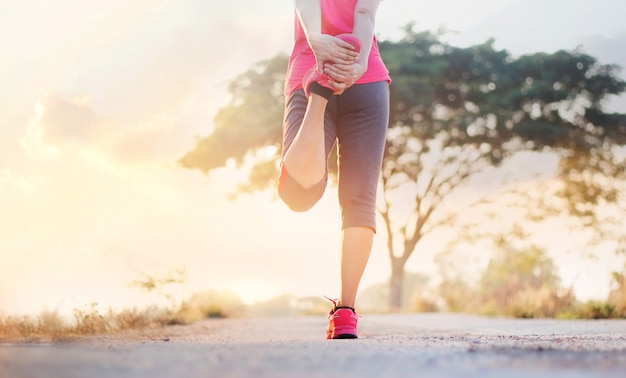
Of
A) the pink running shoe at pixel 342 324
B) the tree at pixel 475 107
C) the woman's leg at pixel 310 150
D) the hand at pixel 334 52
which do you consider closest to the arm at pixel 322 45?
the hand at pixel 334 52

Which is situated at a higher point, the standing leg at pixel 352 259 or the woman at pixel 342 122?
the woman at pixel 342 122

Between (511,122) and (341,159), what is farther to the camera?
(511,122)

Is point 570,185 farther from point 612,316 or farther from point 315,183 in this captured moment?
point 315,183

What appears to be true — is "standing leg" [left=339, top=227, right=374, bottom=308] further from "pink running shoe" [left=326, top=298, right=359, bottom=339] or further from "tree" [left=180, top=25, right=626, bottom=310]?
"tree" [left=180, top=25, right=626, bottom=310]

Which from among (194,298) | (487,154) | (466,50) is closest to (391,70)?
(466,50)

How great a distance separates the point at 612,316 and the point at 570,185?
6.99 meters

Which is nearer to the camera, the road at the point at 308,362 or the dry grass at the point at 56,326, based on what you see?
the road at the point at 308,362

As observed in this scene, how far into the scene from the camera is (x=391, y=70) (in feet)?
39.7

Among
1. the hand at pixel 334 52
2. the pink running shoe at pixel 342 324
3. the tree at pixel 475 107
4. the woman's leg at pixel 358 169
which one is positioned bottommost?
the pink running shoe at pixel 342 324

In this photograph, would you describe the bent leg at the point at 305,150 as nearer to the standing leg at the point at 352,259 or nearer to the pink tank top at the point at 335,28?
the pink tank top at the point at 335,28

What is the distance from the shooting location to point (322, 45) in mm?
2328

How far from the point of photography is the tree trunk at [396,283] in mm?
13117

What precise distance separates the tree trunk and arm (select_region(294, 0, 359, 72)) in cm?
1100

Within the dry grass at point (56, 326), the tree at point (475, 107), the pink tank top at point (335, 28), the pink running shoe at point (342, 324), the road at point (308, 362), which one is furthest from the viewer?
the tree at point (475, 107)
